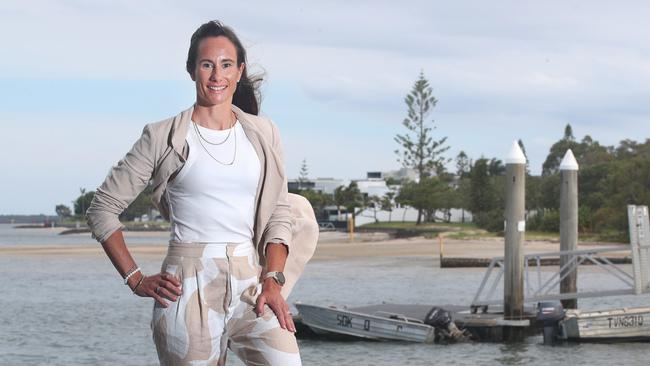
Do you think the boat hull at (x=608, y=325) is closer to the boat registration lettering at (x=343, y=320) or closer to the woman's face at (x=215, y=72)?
the boat registration lettering at (x=343, y=320)

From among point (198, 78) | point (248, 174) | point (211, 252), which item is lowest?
point (211, 252)

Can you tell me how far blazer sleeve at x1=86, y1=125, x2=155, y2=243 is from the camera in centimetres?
368

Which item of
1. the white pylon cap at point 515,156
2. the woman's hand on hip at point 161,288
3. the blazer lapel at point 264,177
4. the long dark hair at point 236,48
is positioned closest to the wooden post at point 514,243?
the white pylon cap at point 515,156

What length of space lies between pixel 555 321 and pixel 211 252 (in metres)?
17.4

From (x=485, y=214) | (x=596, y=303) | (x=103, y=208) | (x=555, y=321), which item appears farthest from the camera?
(x=485, y=214)

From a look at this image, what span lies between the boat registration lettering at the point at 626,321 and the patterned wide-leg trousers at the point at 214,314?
17.2 metres

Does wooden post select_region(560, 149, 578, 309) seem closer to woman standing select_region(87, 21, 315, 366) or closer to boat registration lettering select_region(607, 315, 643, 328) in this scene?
boat registration lettering select_region(607, 315, 643, 328)

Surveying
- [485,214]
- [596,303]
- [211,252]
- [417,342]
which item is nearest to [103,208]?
[211,252]

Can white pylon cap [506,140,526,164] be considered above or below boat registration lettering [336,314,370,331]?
above

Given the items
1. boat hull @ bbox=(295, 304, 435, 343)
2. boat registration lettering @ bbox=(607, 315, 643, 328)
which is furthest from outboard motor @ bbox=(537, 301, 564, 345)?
boat hull @ bbox=(295, 304, 435, 343)

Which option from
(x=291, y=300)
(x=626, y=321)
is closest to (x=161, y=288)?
(x=626, y=321)

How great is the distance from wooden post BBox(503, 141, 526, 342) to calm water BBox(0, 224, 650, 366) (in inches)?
27.2

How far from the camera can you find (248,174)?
373cm

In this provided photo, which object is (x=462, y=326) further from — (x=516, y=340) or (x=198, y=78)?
(x=198, y=78)
